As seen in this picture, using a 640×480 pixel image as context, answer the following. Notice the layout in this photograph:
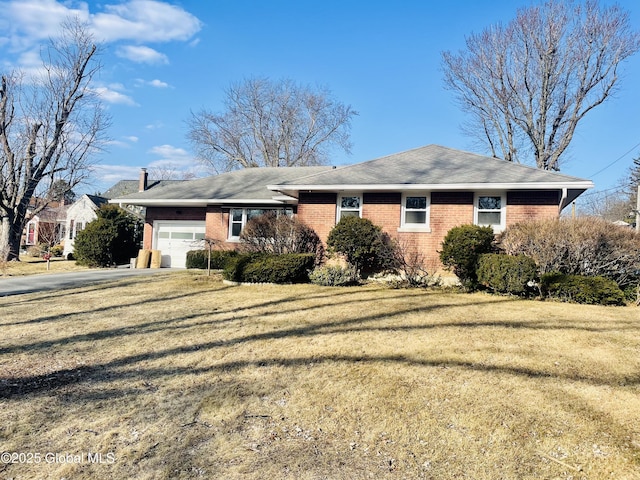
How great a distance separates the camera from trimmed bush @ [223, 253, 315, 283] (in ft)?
37.6

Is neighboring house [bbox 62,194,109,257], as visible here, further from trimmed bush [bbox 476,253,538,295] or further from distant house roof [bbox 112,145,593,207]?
trimmed bush [bbox 476,253,538,295]

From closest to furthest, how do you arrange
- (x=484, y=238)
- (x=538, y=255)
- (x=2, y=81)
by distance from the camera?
1. (x=538, y=255)
2. (x=484, y=238)
3. (x=2, y=81)

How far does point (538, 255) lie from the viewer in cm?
997

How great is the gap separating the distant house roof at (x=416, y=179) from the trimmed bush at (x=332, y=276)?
2.83 m

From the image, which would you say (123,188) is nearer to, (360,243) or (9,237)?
(9,237)

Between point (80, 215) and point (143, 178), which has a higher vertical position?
→ point (143, 178)

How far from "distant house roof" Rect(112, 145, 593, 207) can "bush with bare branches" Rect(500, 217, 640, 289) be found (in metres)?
2.17

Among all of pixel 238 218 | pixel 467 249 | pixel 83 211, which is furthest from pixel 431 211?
pixel 83 211

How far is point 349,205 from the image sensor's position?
1386 centimetres

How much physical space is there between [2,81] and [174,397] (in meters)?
28.3

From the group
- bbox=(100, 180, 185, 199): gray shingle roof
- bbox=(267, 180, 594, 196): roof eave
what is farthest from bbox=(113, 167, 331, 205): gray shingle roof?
bbox=(100, 180, 185, 199): gray shingle roof

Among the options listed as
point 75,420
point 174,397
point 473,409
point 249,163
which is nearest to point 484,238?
point 473,409

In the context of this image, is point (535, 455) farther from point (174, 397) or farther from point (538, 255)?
point (538, 255)

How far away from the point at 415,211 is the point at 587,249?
16.4ft
